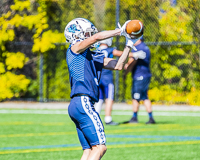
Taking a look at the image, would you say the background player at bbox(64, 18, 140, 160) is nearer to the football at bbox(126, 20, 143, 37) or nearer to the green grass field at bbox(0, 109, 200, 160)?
the football at bbox(126, 20, 143, 37)

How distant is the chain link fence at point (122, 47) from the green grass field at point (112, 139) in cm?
327

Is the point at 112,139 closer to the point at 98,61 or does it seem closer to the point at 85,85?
the point at 98,61

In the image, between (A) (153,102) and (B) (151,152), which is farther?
(A) (153,102)

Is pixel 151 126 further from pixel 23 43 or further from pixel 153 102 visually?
pixel 23 43

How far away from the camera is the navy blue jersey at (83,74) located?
4180 millimetres

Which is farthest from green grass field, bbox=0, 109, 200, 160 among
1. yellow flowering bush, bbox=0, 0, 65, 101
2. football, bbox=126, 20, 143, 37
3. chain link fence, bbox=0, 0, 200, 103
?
yellow flowering bush, bbox=0, 0, 65, 101

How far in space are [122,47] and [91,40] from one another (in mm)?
10501

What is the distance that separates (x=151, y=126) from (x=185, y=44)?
5570mm

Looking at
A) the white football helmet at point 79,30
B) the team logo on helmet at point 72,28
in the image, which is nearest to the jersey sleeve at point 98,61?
the white football helmet at point 79,30

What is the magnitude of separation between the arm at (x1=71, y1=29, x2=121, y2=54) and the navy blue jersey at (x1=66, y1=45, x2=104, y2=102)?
3.6 inches

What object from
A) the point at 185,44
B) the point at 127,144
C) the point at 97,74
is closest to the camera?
the point at 97,74

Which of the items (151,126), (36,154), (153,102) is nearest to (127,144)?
(36,154)

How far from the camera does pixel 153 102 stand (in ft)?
47.3

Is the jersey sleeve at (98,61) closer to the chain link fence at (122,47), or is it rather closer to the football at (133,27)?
the football at (133,27)
